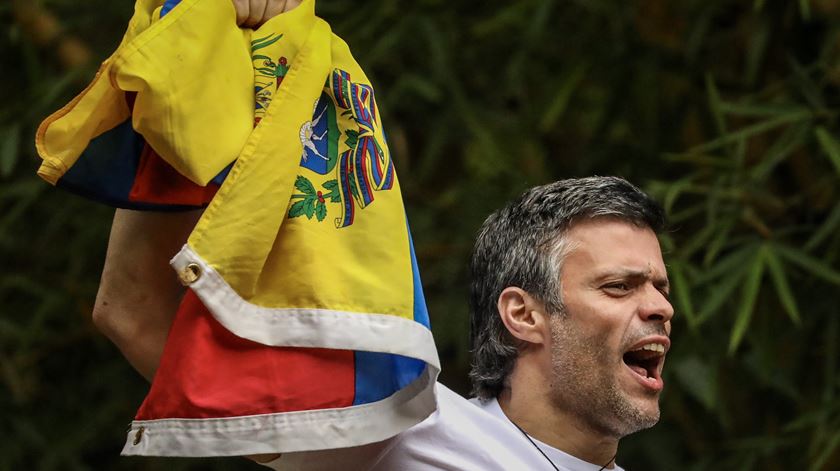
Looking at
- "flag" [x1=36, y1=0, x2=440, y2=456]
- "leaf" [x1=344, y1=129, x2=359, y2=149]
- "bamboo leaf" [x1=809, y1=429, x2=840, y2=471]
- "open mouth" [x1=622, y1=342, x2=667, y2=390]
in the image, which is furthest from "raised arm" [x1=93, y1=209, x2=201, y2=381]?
"bamboo leaf" [x1=809, y1=429, x2=840, y2=471]

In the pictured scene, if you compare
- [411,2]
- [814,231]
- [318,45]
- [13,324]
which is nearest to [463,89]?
[411,2]

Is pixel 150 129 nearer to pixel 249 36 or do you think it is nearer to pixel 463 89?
pixel 249 36

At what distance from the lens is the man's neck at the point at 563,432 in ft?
5.28

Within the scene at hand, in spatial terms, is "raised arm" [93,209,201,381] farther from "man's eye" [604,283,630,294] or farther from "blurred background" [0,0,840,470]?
"blurred background" [0,0,840,470]

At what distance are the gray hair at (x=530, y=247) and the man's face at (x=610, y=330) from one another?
0.02 m

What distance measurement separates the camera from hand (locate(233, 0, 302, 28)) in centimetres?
142

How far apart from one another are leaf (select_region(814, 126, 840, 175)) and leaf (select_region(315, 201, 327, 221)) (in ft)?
4.90

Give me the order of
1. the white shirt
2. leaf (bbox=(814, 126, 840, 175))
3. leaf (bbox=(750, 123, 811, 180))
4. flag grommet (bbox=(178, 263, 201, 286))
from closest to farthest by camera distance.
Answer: flag grommet (bbox=(178, 263, 201, 286)) < the white shirt < leaf (bbox=(814, 126, 840, 175)) < leaf (bbox=(750, 123, 811, 180))

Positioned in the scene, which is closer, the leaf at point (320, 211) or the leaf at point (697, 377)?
the leaf at point (320, 211)

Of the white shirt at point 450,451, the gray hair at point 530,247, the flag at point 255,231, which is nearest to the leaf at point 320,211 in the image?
the flag at point 255,231

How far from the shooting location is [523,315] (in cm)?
167

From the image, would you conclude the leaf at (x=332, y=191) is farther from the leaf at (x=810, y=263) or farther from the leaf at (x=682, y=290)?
the leaf at (x=810, y=263)

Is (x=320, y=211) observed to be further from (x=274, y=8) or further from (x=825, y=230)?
(x=825, y=230)

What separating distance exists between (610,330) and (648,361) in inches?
3.1
